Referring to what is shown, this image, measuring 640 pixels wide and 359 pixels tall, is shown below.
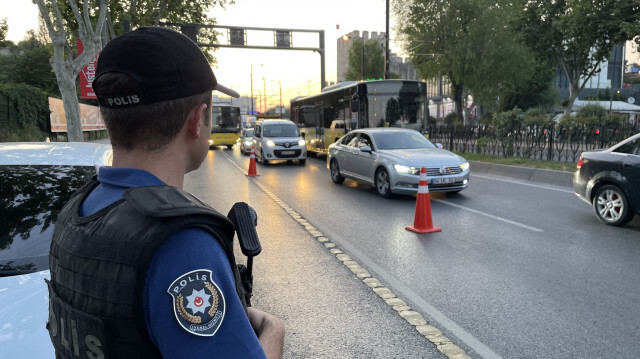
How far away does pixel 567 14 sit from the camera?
25688mm

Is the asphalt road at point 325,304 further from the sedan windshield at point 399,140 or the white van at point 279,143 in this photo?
the white van at point 279,143

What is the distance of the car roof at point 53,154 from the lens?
345 cm

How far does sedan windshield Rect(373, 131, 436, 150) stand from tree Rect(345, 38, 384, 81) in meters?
56.4

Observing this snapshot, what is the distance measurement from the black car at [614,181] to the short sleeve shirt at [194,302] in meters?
7.88

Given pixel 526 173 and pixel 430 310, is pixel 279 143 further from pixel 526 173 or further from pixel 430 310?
pixel 430 310

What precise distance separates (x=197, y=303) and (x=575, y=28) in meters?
28.6

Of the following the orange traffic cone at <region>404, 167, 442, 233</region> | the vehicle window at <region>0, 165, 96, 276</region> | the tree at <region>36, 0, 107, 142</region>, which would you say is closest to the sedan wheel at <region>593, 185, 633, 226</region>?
the orange traffic cone at <region>404, 167, 442, 233</region>

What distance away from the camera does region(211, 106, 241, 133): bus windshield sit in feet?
105

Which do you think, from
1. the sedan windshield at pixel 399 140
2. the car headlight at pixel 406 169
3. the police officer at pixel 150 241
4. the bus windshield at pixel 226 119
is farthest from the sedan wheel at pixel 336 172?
the bus windshield at pixel 226 119

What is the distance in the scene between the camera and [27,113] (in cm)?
2352

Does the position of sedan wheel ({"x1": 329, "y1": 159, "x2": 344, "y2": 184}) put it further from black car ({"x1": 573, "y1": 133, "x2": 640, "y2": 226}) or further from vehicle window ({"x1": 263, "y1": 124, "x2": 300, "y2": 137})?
vehicle window ({"x1": 263, "y1": 124, "x2": 300, "y2": 137})

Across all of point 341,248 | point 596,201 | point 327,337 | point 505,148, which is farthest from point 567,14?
point 327,337

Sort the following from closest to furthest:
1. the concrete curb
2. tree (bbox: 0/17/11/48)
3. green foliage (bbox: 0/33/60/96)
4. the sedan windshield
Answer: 1. the sedan windshield
2. the concrete curb
3. tree (bbox: 0/17/11/48)
4. green foliage (bbox: 0/33/60/96)

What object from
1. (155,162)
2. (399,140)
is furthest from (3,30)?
(155,162)
